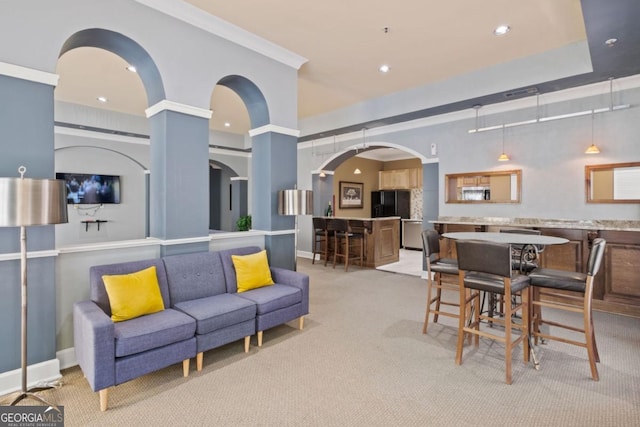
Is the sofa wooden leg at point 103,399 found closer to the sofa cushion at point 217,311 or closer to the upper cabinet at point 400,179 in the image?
the sofa cushion at point 217,311

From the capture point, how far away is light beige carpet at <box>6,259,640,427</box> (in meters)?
2.08

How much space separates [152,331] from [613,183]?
5.55m

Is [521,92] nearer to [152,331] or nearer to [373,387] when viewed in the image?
[373,387]

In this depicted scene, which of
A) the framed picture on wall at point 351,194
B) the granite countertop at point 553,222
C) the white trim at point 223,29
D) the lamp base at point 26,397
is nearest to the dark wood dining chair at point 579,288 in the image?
the granite countertop at point 553,222

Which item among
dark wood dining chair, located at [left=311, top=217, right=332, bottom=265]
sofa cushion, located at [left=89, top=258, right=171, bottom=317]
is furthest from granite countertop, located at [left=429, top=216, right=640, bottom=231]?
sofa cushion, located at [left=89, top=258, right=171, bottom=317]

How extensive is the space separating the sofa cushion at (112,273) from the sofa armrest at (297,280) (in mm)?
1142

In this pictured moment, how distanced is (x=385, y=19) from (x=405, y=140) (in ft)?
10.1

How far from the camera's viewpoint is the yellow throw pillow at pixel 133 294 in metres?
2.49

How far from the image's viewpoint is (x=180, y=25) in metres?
3.28

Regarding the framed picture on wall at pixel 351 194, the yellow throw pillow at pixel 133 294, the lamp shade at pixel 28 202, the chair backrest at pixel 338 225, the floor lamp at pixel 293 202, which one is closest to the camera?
the lamp shade at pixel 28 202

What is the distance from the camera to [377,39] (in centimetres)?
384

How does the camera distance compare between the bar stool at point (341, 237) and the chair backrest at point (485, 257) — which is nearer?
the chair backrest at point (485, 257)

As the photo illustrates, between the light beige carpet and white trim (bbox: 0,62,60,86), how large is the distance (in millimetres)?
2280

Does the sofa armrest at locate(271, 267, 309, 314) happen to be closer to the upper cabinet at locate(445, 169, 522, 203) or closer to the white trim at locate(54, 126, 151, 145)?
the upper cabinet at locate(445, 169, 522, 203)
